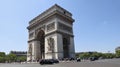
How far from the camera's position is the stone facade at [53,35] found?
163 feet

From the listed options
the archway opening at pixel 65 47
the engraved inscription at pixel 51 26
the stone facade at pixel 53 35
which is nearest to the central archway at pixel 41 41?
the stone facade at pixel 53 35

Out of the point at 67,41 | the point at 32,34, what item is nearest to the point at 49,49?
the point at 67,41

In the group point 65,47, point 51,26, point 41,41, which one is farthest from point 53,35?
point 41,41

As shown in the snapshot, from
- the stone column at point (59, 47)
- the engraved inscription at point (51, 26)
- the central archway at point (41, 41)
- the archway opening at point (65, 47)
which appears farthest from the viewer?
the central archway at point (41, 41)

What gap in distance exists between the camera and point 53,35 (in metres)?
50.6

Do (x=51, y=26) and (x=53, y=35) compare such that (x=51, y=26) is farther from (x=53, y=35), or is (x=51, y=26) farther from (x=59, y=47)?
(x=59, y=47)

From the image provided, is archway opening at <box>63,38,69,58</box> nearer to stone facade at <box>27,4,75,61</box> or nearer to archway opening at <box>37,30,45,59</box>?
stone facade at <box>27,4,75,61</box>

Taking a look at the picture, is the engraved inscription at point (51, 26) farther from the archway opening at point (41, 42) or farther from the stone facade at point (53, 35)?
the archway opening at point (41, 42)

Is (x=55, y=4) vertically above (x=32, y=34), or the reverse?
(x=55, y=4)

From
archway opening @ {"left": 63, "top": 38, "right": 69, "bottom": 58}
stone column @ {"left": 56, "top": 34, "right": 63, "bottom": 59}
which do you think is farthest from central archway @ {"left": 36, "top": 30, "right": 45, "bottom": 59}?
stone column @ {"left": 56, "top": 34, "right": 63, "bottom": 59}

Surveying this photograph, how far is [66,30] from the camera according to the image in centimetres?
5434

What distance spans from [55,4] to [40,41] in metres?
15.1

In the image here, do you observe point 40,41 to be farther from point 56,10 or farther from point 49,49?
point 56,10

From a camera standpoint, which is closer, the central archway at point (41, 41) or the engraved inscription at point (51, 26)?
the engraved inscription at point (51, 26)
